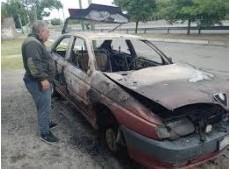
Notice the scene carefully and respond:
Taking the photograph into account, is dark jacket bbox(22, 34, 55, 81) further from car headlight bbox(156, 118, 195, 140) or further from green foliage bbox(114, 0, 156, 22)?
green foliage bbox(114, 0, 156, 22)

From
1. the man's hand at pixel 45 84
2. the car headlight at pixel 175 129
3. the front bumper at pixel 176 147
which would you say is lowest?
the front bumper at pixel 176 147

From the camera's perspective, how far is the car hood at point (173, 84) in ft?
10.8

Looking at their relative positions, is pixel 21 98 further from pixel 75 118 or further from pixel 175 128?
pixel 175 128

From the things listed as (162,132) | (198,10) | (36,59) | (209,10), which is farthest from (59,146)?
(198,10)

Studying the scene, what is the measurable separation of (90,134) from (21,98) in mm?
2764

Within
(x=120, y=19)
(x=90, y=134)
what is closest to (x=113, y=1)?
(x=120, y=19)

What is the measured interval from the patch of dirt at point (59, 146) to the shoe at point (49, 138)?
0.06 metres

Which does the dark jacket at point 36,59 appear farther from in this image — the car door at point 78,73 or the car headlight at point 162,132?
the car headlight at point 162,132

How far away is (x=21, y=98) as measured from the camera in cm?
694

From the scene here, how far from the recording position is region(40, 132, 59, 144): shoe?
14.9ft

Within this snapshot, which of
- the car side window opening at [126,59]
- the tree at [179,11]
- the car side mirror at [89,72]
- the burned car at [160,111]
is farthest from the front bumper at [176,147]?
the tree at [179,11]

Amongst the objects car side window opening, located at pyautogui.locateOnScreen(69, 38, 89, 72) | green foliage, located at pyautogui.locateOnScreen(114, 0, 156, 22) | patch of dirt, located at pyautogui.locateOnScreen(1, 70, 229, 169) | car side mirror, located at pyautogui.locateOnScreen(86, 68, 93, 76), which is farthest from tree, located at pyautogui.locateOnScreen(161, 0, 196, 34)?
car side mirror, located at pyautogui.locateOnScreen(86, 68, 93, 76)

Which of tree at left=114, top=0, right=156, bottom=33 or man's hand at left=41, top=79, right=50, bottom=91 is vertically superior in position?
man's hand at left=41, top=79, right=50, bottom=91

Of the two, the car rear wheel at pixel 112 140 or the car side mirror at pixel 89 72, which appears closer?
the car rear wheel at pixel 112 140
